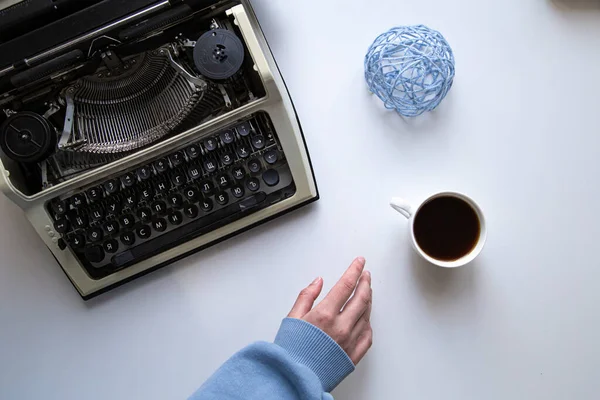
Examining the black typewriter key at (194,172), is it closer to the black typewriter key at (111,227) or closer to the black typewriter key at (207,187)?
the black typewriter key at (207,187)

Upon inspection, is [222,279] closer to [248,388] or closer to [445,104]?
[248,388]

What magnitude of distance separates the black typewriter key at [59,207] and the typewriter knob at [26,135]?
0.11m

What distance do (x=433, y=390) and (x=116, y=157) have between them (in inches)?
31.1

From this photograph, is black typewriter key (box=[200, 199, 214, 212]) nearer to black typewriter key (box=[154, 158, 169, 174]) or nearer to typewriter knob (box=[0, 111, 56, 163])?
black typewriter key (box=[154, 158, 169, 174])

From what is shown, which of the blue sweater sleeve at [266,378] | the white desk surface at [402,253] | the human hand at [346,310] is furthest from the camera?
the white desk surface at [402,253]

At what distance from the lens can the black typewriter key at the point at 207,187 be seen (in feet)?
3.58

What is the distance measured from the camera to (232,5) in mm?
1002

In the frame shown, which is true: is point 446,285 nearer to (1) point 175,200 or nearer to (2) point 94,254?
(1) point 175,200

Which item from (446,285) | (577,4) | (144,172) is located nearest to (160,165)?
(144,172)

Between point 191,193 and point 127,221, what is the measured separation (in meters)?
0.14

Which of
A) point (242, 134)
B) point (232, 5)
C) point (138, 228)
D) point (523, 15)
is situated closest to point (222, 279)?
point (138, 228)

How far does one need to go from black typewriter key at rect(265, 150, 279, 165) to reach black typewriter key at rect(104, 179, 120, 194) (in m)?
0.30

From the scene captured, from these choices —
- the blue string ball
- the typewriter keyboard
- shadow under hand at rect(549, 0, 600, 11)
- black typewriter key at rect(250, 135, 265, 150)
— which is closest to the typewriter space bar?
the typewriter keyboard

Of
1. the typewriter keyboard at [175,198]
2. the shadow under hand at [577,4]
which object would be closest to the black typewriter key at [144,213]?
the typewriter keyboard at [175,198]
